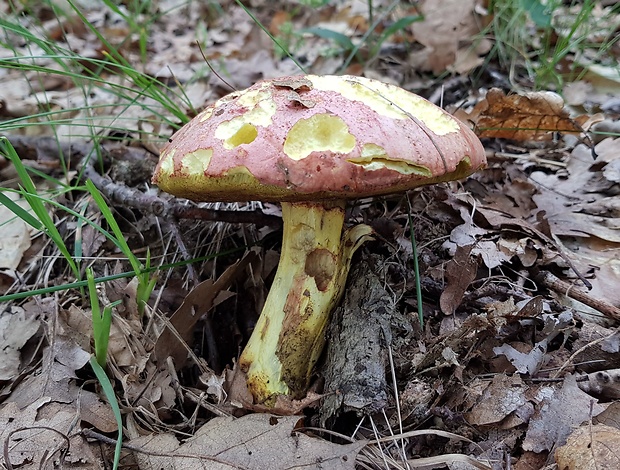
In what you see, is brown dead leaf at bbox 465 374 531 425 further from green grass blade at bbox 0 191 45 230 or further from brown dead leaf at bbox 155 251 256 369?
green grass blade at bbox 0 191 45 230

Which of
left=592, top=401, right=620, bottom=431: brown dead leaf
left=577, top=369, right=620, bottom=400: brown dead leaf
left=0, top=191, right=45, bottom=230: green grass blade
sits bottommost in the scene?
left=577, top=369, right=620, bottom=400: brown dead leaf

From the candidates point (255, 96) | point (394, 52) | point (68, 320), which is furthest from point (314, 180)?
point (394, 52)

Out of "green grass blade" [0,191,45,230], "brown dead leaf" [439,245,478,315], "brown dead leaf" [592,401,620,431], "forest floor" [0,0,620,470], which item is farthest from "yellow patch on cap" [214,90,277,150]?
"brown dead leaf" [592,401,620,431]

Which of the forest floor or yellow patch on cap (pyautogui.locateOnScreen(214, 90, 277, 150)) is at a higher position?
yellow patch on cap (pyautogui.locateOnScreen(214, 90, 277, 150))

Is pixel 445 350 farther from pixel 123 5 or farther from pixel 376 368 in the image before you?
pixel 123 5

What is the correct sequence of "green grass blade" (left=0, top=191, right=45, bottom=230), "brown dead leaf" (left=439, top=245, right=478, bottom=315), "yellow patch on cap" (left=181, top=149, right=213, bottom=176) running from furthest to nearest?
"brown dead leaf" (left=439, top=245, right=478, bottom=315)
"green grass blade" (left=0, top=191, right=45, bottom=230)
"yellow patch on cap" (left=181, top=149, right=213, bottom=176)

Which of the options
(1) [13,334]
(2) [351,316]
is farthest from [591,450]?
(1) [13,334]

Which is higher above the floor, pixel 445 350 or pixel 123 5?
pixel 123 5
